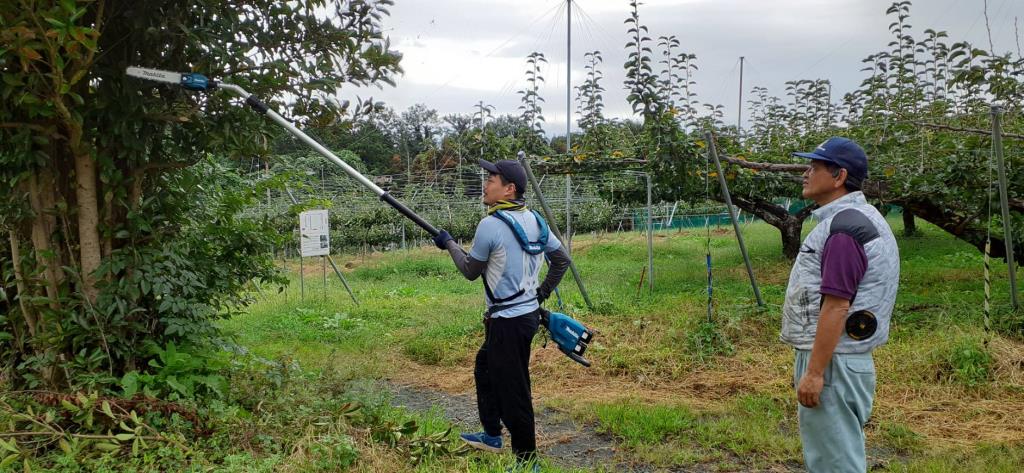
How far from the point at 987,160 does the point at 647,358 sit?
12.7 feet

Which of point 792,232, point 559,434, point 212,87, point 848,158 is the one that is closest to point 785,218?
point 792,232

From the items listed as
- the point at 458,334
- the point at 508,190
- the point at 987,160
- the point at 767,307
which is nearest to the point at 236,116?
the point at 508,190

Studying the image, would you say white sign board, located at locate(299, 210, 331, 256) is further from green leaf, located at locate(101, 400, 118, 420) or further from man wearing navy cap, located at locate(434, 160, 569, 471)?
man wearing navy cap, located at locate(434, 160, 569, 471)

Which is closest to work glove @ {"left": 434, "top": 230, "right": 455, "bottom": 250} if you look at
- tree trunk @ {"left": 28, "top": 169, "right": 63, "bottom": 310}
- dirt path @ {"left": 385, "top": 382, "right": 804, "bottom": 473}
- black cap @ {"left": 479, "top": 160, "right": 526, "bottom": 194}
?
black cap @ {"left": 479, "top": 160, "right": 526, "bottom": 194}

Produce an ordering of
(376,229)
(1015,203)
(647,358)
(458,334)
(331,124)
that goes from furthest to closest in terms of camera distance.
Answer: (376,229) → (458,334) → (1015,203) → (647,358) → (331,124)

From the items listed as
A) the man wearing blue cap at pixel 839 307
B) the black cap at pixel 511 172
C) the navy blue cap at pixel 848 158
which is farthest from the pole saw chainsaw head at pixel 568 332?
the navy blue cap at pixel 848 158

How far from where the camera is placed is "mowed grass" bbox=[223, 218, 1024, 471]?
14.9 ft

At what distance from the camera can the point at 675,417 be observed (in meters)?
4.94

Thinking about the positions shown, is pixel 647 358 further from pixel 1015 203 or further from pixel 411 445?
pixel 1015 203

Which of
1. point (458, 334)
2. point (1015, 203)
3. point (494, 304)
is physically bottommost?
point (458, 334)

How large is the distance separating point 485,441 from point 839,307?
227 cm

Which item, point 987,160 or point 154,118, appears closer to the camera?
point 154,118

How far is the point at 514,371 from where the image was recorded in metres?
3.69

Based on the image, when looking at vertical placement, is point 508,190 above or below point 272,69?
below
